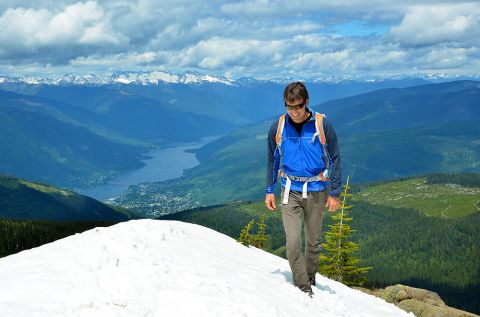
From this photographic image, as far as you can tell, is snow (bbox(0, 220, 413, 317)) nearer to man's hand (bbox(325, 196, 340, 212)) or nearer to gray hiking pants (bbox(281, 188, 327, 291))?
gray hiking pants (bbox(281, 188, 327, 291))

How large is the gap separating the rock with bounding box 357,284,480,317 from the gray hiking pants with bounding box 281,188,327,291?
32.9 feet

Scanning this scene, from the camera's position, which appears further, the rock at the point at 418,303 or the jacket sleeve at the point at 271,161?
the rock at the point at 418,303

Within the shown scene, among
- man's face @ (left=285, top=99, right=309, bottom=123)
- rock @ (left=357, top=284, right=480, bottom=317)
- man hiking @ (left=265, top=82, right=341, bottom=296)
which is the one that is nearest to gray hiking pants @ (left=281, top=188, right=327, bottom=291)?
man hiking @ (left=265, top=82, right=341, bottom=296)

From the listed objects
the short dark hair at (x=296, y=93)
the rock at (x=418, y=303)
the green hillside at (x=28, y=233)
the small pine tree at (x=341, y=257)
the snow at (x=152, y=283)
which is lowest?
the green hillside at (x=28, y=233)

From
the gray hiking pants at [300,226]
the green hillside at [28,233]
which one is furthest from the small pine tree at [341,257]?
the green hillside at [28,233]

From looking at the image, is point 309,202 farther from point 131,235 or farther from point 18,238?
point 18,238

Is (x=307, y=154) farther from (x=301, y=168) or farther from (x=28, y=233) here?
(x=28, y=233)

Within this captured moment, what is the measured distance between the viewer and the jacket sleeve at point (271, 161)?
11070 mm

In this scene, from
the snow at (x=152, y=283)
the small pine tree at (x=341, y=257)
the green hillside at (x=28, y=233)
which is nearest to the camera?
the snow at (x=152, y=283)

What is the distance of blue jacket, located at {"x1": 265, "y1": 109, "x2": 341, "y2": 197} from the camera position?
35.2ft

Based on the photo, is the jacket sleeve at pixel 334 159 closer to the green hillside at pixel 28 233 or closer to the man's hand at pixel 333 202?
the man's hand at pixel 333 202

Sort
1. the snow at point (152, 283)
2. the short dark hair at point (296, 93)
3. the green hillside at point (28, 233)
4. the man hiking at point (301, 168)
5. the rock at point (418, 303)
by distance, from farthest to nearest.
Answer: the green hillside at point (28, 233), the rock at point (418, 303), the man hiking at point (301, 168), the short dark hair at point (296, 93), the snow at point (152, 283)

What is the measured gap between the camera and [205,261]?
13062 millimetres

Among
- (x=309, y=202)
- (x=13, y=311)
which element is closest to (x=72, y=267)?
(x=13, y=311)
